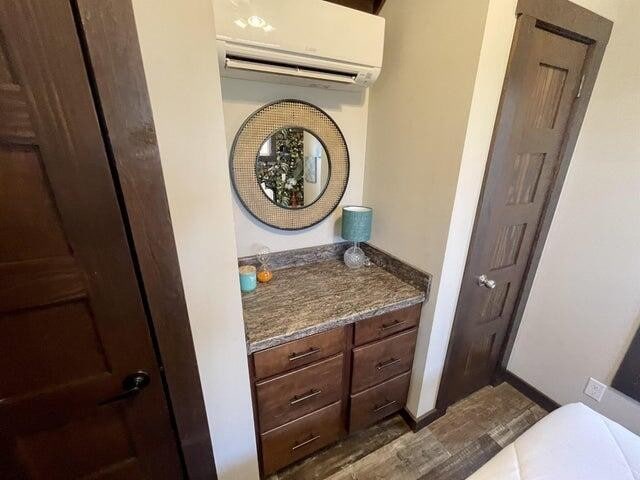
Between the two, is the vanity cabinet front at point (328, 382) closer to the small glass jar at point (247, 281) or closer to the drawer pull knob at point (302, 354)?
the drawer pull knob at point (302, 354)

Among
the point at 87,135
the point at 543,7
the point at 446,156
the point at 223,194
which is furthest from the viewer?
the point at 446,156

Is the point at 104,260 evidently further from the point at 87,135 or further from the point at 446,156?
the point at 446,156

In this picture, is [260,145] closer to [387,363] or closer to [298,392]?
[298,392]

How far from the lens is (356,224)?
1.46m

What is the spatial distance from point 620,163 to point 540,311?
2.81 feet

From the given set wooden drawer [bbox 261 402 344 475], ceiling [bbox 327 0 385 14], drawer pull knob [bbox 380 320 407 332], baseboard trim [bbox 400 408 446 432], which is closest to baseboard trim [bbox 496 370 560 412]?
baseboard trim [bbox 400 408 446 432]

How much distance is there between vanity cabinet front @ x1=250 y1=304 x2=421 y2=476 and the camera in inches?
42.9

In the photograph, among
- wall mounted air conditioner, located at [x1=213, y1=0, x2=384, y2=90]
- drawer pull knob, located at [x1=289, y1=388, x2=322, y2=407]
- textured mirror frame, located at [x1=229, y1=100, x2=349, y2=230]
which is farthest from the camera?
textured mirror frame, located at [x1=229, y1=100, x2=349, y2=230]

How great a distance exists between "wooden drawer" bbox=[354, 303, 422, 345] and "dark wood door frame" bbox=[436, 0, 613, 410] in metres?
0.32

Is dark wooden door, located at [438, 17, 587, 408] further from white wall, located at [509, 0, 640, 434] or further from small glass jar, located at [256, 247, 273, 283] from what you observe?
small glass jar, located at [256, 247, 273, 283]

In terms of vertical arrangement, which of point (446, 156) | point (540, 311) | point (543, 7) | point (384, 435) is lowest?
point (384, 435)

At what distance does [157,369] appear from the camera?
2.59 ft

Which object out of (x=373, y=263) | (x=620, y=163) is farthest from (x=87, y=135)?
(x=620, y=163)

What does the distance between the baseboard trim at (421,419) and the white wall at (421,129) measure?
0.04 m
